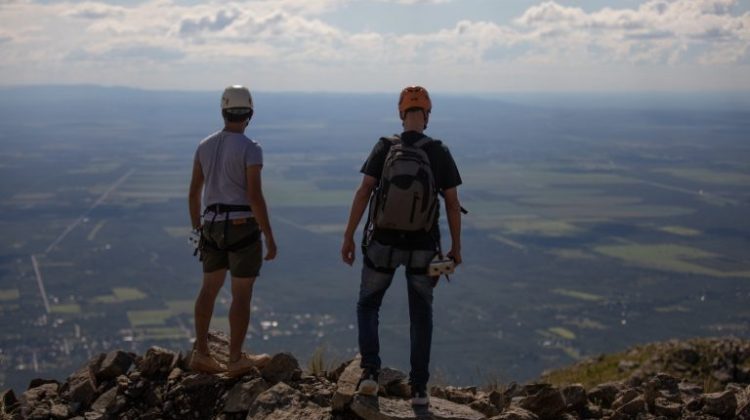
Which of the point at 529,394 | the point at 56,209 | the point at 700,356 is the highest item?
the point at 529,394

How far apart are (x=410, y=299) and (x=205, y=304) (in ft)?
6.72

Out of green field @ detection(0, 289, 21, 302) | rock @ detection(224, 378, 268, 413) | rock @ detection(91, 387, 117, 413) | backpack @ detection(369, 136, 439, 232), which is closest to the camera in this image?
backpack @ detection(369, 136, 439, 232)

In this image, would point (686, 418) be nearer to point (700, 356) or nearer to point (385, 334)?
point (700, 356)

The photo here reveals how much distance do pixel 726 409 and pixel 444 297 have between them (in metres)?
103

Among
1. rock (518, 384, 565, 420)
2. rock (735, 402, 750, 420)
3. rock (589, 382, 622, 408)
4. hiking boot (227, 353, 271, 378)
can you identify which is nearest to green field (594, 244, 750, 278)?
rock (589, 382, 622, 408)

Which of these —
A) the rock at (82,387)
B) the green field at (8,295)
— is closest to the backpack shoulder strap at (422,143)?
the rock at (82,387)

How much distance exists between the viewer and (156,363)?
332 inches

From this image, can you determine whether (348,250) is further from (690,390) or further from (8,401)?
(690,390)

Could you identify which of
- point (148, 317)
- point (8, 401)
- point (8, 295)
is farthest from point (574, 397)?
point (8, 295)

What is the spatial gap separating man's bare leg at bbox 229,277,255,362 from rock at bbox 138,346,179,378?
74cm

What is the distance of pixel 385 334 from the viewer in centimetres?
8244

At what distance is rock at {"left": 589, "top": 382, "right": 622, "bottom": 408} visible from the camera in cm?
880

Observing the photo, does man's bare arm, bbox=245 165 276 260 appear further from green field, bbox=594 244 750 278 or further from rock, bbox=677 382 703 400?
green field, bbox=594 244 750 278

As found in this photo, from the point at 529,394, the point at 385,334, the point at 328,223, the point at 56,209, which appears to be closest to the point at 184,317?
the point at 385,334
